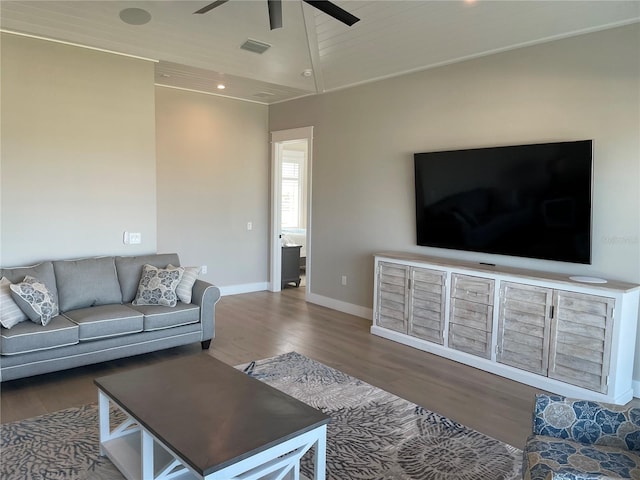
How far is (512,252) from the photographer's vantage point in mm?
4270

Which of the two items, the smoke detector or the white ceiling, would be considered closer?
the white ceiling

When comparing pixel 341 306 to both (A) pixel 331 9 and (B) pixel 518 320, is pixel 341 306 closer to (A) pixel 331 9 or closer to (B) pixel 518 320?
(B) pixel 518 320

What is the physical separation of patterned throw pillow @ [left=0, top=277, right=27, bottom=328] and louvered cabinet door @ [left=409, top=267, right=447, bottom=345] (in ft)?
11.7

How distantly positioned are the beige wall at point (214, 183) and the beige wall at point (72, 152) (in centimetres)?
126

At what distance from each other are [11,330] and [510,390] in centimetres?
400

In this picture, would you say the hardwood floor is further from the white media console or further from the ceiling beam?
the ceiling beam

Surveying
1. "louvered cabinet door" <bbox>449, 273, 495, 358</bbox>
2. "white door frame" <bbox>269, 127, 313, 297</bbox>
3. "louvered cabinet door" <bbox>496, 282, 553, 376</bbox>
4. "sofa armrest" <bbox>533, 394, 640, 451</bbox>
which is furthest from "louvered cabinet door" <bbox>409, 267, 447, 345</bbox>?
"white door frame" <bbox>269, 127, 313, 297</bbox>

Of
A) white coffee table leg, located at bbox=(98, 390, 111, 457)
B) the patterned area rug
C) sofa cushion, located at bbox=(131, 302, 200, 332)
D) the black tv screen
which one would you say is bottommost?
the patterned area rug

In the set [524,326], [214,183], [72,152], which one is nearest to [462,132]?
[524,326]

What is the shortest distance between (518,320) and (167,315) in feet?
10.4

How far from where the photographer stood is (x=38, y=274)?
407 cm

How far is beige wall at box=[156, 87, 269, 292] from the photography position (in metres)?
6.33


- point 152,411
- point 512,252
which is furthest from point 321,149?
point 152,411

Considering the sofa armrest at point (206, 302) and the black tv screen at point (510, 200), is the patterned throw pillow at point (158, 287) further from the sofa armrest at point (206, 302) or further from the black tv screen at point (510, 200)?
the black tv screen at point (510, 200)
